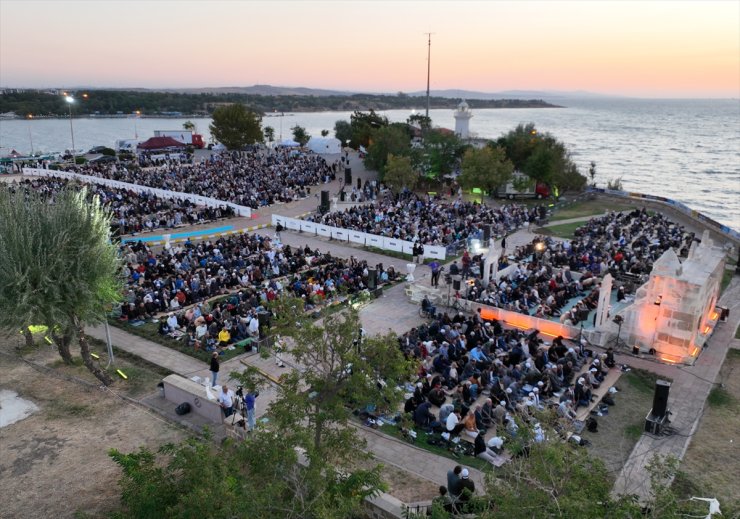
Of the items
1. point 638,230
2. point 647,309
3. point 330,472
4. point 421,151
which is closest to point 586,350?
point 647,309

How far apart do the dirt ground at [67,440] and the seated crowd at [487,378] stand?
616 cm

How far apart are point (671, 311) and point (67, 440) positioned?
55.8ft

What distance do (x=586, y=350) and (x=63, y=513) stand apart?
14481 millimetres

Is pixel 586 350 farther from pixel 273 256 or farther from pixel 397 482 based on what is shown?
pixel 273 256

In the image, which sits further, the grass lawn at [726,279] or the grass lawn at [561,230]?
the grass lawn at [561,230]

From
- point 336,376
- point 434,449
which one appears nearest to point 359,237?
point 434,449

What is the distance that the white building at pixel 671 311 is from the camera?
16.3m

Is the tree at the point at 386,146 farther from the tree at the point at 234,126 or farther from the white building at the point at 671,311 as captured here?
the white building at the point at 671,311

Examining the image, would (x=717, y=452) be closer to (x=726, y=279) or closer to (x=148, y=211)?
(x=726, y=279)

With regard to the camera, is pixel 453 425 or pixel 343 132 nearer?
pixel 453 425

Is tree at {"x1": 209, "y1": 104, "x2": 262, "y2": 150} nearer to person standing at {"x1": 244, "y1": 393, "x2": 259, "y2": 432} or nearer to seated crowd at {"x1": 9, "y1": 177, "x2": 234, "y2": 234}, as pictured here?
seated crowd at {"x1": 9, "y1": 177, "x2": 234, "y2": 234}

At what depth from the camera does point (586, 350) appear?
16.8 meters

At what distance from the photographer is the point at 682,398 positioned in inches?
568

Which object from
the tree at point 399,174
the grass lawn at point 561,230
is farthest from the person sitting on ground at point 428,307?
the tree at point 399,174
